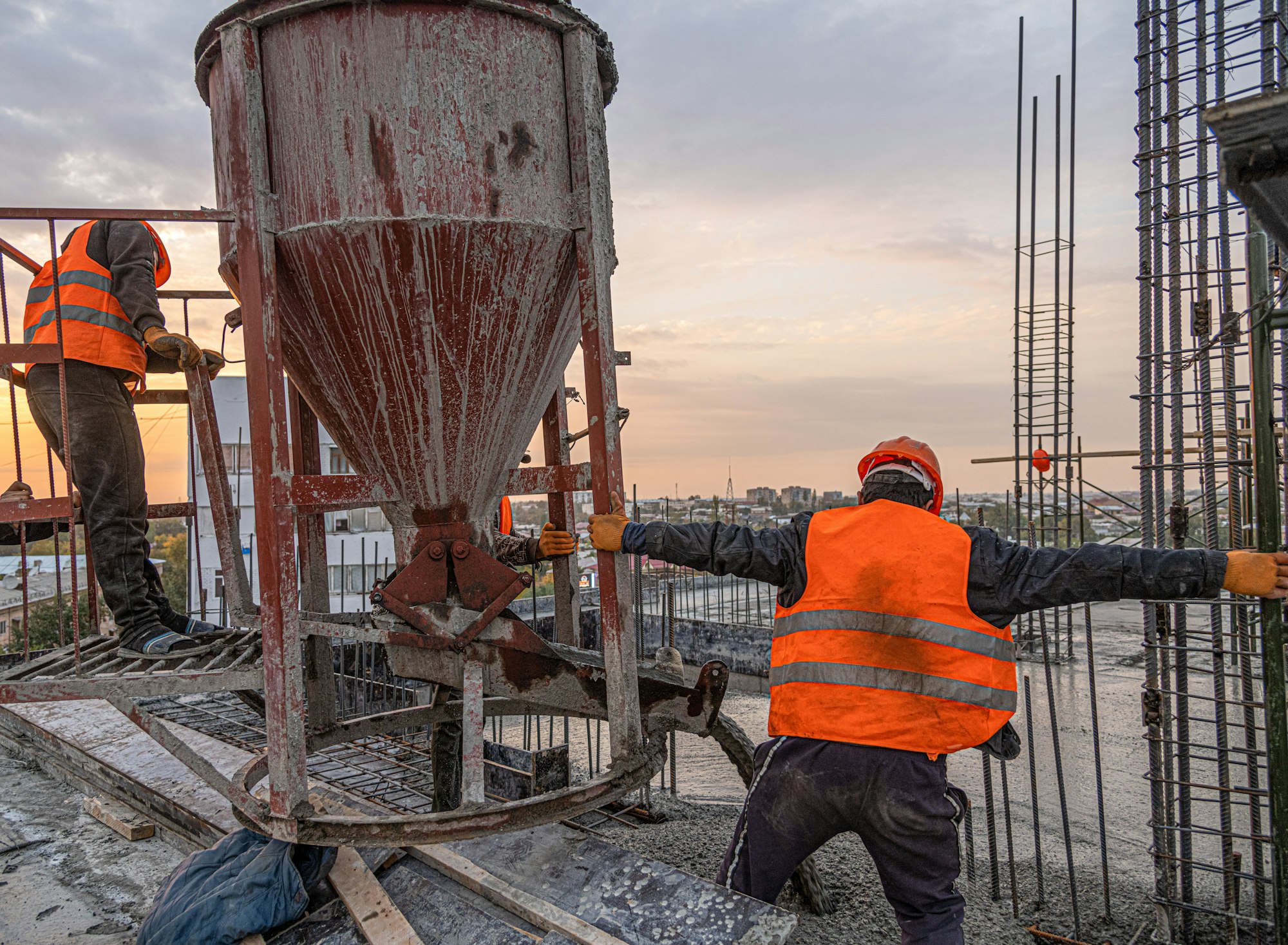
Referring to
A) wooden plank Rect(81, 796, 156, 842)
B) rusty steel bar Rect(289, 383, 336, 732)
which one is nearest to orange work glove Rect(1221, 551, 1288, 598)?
rusty steel bar Rect(289, 383, 336, 732)

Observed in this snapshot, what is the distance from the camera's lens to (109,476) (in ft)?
13.1

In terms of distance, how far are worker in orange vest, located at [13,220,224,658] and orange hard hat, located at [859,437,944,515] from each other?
3233 mm

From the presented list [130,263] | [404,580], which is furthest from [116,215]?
[404,580]

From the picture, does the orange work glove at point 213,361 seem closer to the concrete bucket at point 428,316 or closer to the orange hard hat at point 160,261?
the orange hard hat at point 160,261

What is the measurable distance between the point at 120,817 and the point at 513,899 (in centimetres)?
357

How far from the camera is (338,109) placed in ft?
10.8

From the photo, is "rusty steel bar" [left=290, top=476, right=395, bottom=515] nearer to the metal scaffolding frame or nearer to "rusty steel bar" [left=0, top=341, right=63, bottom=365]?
"rusty steel bar" [left=0, top=341, right=63, bottom=365]

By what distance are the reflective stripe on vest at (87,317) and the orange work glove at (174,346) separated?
0.12 metres

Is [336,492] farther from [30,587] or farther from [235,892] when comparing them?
[30,587]

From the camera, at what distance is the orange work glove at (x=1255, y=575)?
298 centimetres

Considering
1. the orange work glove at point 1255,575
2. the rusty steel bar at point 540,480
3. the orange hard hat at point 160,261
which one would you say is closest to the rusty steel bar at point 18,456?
the orange hard hat at point 160,261

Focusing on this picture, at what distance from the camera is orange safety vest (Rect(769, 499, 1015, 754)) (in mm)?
2975

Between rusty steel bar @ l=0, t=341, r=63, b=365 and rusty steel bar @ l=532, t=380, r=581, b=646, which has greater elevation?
rusty steel bar @ l=0, t=341, r=63, b=365

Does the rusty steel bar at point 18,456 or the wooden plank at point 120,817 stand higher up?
the rusty steel bar at point 18,456
